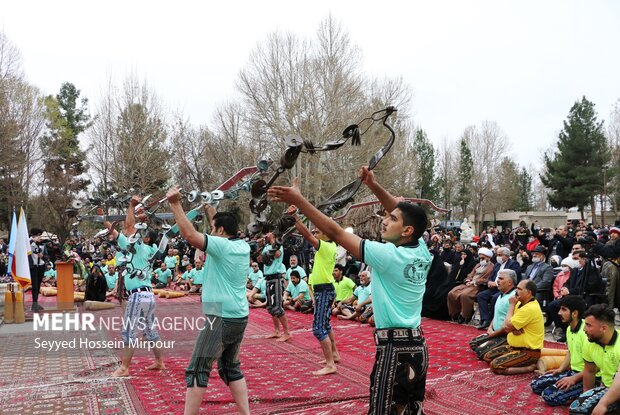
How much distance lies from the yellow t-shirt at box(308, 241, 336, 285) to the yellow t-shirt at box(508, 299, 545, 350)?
231cm

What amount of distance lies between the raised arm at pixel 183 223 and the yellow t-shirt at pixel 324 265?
3311 millimetres

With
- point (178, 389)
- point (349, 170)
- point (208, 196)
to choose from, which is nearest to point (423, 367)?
point (208, 196)

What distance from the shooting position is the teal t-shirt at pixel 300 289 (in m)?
13.3

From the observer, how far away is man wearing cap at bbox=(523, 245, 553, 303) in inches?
412

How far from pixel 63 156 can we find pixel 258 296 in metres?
→ 24.9

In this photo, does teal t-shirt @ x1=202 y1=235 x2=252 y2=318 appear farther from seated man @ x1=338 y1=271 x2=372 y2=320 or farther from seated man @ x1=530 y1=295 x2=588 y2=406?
seated man @ x1=338 y1=271 x2=372 y2=320

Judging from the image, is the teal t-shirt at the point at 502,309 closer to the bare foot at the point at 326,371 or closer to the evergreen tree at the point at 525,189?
the bare foot at the point at 326,371

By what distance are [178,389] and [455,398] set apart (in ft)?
9.47

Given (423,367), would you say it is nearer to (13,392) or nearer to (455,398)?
(455,398)

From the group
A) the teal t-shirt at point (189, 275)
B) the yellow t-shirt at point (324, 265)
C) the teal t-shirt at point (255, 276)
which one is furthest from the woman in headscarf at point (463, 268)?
the teal t-shirt at point (189, 275)

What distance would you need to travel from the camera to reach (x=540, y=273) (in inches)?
417

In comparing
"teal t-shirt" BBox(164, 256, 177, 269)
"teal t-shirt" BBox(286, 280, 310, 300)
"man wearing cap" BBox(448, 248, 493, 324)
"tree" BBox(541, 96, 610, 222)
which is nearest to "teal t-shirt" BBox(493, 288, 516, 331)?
"man wearing cap" BBox(448, 248, 493, 324)

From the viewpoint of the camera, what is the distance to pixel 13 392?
246 inches

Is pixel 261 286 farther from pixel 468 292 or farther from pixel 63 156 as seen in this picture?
pixel 63 156
